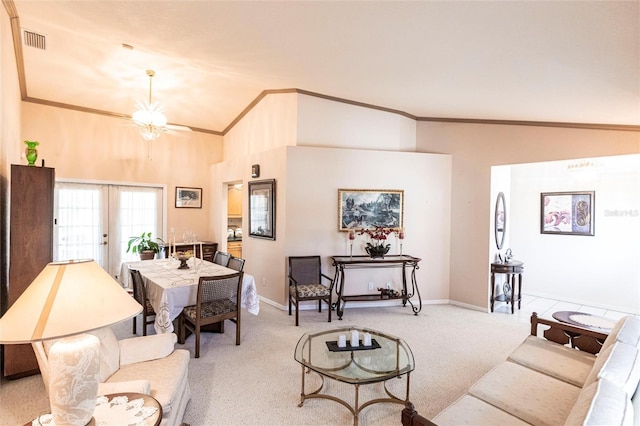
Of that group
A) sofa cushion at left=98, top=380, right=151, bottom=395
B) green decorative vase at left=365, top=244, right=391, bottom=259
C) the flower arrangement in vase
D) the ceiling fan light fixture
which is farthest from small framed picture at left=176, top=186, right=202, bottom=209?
sofa cushion at left=98, top=380, right=151, bottom=395

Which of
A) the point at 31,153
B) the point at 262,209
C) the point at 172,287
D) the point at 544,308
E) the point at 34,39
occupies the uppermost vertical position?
the point at 34,39

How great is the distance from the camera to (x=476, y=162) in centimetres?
532

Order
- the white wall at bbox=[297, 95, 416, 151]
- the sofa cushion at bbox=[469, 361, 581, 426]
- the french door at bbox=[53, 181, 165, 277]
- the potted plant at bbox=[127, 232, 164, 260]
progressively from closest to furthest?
1. the sofa cushion at bbox=[469, 361, 581, 426]
2. the white wall at bbox=[297, 95, 416, 151]
3. the french door at bbox=[53, 181, 165, 277]
4. the potted plant at bbox=[127, 232, 164, 260]

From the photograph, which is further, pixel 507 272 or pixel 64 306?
pixel 507 272

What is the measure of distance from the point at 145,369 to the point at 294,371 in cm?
140

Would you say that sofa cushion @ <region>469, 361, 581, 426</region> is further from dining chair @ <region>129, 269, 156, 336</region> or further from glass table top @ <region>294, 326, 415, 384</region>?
dining chair @ <region>129, 269, 156, 336</region>

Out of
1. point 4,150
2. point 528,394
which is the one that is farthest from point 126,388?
point 4,150

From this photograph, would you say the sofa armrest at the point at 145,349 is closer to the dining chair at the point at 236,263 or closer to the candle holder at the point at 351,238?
the dining chair at the point at 236,263

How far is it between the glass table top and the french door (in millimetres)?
5131

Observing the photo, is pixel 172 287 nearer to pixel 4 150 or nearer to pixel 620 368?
pixel 4 150

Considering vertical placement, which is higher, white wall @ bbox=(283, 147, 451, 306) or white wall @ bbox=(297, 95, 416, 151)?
white wall @ bbox=(297, 95, 416, 151)

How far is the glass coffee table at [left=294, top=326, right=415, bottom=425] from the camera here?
2334mm

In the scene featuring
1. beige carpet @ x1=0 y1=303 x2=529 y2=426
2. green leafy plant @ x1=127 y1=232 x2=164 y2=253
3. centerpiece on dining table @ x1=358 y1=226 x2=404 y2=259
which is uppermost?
centerpiece on dining table @ x1=358 y1=226 x2=404 y2=259

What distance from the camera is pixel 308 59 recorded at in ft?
12.6
